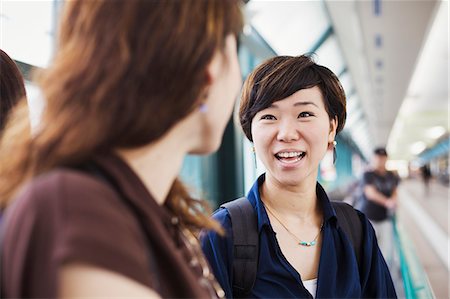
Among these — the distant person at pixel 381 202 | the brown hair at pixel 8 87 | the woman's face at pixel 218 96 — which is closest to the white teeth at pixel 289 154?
the woman's face at pixel 218 96

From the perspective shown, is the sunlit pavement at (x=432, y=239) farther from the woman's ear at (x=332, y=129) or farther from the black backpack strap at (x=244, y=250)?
the black backpack strap at (x=244, y=250)

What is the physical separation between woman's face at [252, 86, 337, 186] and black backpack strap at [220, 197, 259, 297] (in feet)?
0.60

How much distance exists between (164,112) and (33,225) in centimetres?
23

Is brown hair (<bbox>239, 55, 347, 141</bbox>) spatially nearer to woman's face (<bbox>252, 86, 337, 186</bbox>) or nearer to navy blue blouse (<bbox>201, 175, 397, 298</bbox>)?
woman's face (<bbox>252, 86, 337, 186</bbox>)

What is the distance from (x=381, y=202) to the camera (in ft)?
17.4

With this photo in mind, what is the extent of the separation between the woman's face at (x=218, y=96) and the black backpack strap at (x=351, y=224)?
81cm

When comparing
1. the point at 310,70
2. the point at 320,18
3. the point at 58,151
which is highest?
the point at 320,18

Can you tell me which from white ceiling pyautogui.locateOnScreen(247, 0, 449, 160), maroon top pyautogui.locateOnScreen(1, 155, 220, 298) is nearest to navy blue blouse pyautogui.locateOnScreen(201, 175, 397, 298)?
maroon top pyautogui.locateOnScreen(1, 155, 220, 298)

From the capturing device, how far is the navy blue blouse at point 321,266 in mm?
1296

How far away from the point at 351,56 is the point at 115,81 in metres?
8.05

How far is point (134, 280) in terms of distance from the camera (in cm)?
56

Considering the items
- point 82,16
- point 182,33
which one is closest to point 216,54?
point 182,33

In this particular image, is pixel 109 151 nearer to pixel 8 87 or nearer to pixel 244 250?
pixel 8 87

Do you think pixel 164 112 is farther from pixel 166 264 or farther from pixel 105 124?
pixel 166 264
